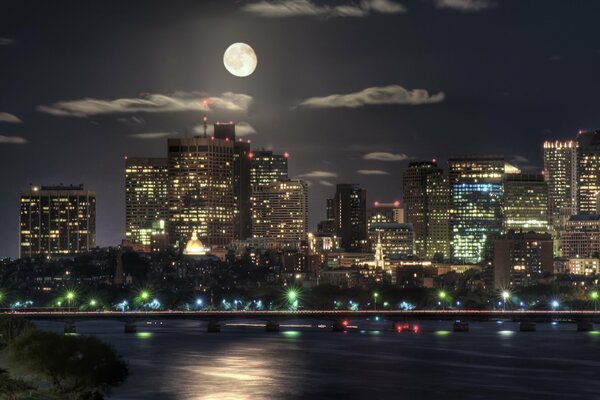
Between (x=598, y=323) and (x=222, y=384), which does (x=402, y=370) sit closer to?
(x=222, y=384)

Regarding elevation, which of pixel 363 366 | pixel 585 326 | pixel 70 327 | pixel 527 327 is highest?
pixel 70 327

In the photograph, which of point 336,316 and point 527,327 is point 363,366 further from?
point 527,327

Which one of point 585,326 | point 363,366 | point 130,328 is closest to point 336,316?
point 130,328

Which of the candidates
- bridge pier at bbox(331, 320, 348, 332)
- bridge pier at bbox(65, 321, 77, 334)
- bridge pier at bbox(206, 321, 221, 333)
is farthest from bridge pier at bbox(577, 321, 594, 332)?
bridge pier at bbox(65, 321, 77, 334)

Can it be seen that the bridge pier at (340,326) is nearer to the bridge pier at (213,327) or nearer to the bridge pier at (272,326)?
the bridge pier at (272,326)

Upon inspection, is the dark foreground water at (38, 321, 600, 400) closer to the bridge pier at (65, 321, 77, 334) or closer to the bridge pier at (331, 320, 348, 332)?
the bridge pier at (65, 321, 77, 334)

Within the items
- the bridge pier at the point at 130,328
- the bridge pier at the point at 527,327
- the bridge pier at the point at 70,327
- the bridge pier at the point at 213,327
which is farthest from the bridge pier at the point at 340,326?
the bridge pier at the point at 70,327

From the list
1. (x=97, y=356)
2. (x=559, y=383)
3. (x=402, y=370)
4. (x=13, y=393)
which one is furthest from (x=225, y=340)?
(x=13, y=393)

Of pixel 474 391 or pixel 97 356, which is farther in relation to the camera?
pixel 474 391
